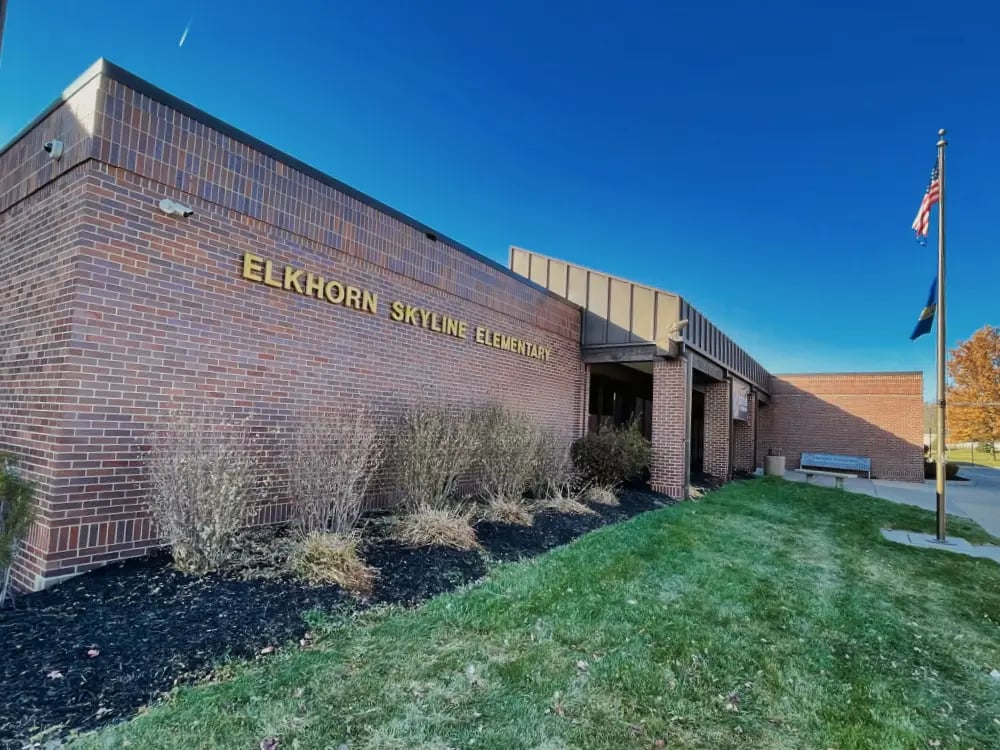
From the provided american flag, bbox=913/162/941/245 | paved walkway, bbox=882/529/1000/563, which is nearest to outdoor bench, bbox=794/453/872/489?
paved walkway, bbox=882/529/1000/563

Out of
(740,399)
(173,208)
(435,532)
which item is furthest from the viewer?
(740,399)

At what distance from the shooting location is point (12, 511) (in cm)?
356

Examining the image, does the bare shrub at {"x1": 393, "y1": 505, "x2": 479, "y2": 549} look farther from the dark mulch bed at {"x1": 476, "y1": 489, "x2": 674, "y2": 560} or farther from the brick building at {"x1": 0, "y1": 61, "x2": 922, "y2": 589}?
the brick building at {"x1": 0, "y1": 61, "x2": 922, "y2": 589}

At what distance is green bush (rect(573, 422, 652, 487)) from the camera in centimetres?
976

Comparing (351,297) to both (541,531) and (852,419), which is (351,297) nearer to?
(541,531)

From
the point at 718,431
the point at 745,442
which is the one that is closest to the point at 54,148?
the point at 718,431

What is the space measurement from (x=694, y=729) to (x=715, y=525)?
5.59m

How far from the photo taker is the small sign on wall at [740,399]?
1488cm

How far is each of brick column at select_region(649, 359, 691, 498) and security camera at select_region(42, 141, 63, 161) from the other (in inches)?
392

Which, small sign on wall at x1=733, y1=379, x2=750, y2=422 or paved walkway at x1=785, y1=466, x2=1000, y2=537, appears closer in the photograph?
paved walkway at x1=785, y1=466, x2=1000, y2=537

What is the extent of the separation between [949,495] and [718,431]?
23.4 ft

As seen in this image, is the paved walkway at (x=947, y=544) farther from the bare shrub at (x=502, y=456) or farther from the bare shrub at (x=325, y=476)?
the bare shrub at (x=325, y=476)

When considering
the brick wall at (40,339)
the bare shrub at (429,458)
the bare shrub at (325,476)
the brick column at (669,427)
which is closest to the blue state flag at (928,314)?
the brick column at (669,427)

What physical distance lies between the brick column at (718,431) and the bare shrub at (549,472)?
6570mm
